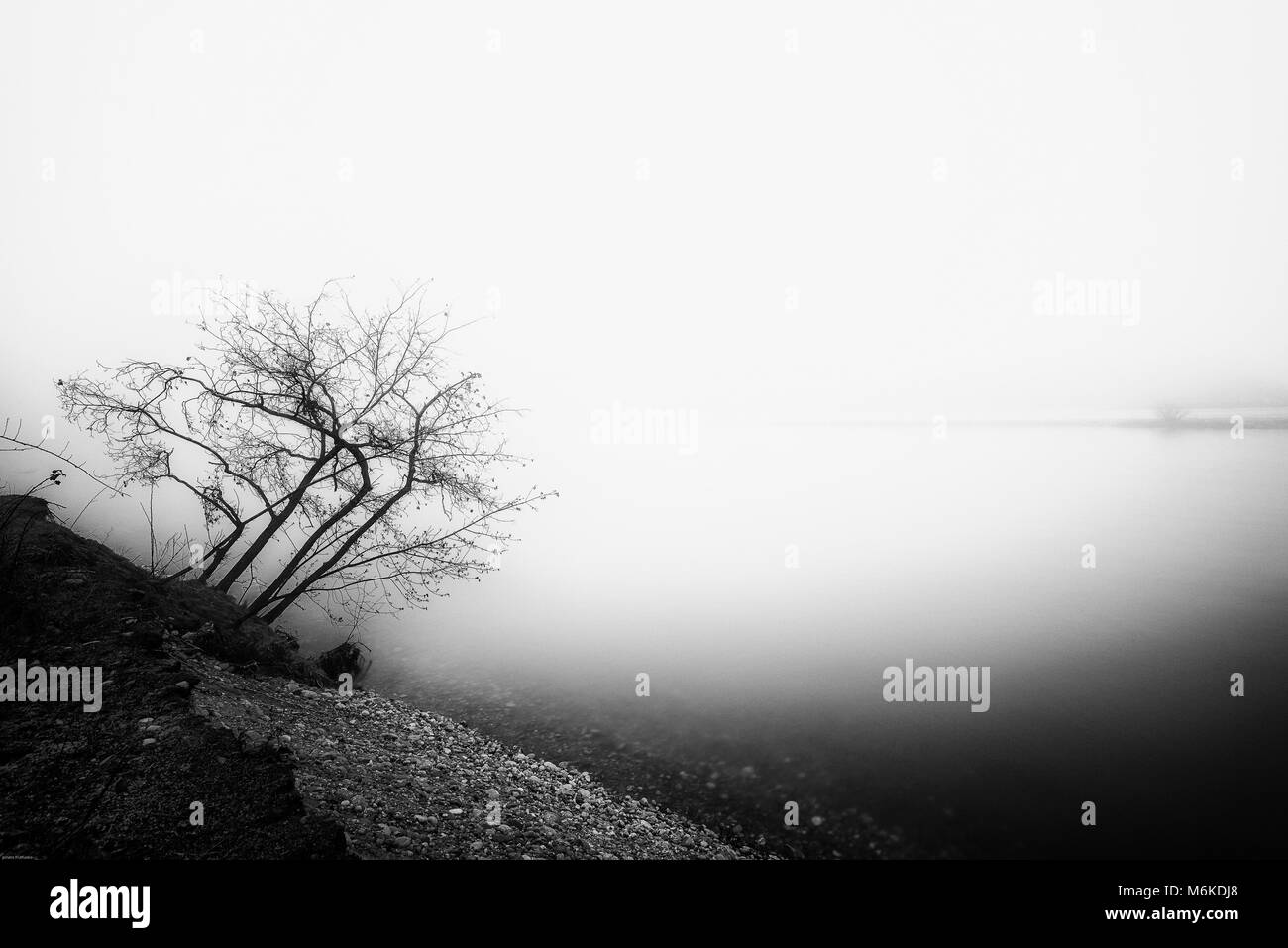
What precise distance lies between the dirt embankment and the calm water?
2.47m

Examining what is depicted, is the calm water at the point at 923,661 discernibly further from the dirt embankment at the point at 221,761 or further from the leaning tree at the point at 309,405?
the leaning tree at the point at 309,405

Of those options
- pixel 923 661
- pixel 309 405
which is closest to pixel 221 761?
pixel 309 405

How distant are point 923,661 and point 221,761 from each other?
2087cm

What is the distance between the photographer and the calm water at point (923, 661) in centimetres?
1194

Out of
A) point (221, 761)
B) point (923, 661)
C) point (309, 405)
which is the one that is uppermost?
point (309, 405)

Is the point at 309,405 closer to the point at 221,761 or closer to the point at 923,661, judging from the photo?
the point at 221,761

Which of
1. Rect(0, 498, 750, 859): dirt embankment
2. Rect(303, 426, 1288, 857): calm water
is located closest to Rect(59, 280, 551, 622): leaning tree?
Rect(0, 498, 750, 859): dirt embankment

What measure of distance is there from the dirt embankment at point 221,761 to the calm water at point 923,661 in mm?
2469

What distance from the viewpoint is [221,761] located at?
7.55 metres

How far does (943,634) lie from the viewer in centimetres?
2216

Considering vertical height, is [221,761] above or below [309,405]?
below

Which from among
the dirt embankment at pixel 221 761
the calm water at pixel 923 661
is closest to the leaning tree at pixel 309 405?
the dirt embankment at pixel 221 761
